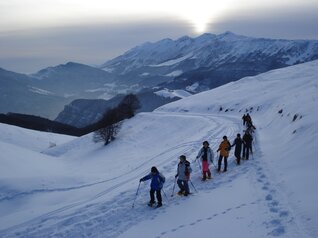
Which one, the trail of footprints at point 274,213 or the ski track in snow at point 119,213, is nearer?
the trail of footprints at point 274,213

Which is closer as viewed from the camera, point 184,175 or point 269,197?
point 269,197

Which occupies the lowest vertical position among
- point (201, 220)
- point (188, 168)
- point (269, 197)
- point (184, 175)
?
point (201, 220)

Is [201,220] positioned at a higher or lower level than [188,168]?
lower

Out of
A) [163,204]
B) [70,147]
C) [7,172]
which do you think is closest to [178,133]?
[70,147]

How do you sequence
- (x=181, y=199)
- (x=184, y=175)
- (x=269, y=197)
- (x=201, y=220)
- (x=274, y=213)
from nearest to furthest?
(x=274, y=213), (x=201, y=220), (x=269, y=197), (x=181, y=199), (x=184, y=175)

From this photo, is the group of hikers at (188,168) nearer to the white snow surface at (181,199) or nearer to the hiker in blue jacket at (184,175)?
the hiker in blue jacket at (184,175)

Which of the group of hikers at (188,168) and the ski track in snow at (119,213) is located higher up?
the group of hikers at (188,168)

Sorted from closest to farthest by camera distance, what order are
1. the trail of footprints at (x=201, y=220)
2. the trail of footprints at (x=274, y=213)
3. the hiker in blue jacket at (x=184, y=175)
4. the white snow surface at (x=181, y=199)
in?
the trail of footprints at (x=274, y=213) → the white snow surface at (x=181, y=199) → the trail of footprints at (x=201, y=220) → the hiker in blue jacket at (x=184, y=175)

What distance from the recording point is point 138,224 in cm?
1512

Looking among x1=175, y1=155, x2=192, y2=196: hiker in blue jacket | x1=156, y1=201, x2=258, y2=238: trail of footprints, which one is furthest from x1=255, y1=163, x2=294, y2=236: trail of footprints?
x1=175, y1=155, x2=192, y2=196: hiker in blue jacket

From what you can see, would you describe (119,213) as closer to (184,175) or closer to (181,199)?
(181,199)

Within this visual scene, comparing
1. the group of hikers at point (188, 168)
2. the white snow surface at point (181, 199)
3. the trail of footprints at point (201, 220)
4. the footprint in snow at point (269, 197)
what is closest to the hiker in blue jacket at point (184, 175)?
the group of hikers at point (188, 168)

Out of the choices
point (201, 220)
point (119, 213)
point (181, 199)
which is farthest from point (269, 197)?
point (119, 213)

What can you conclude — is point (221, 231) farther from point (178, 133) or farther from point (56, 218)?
point (178, 133)
